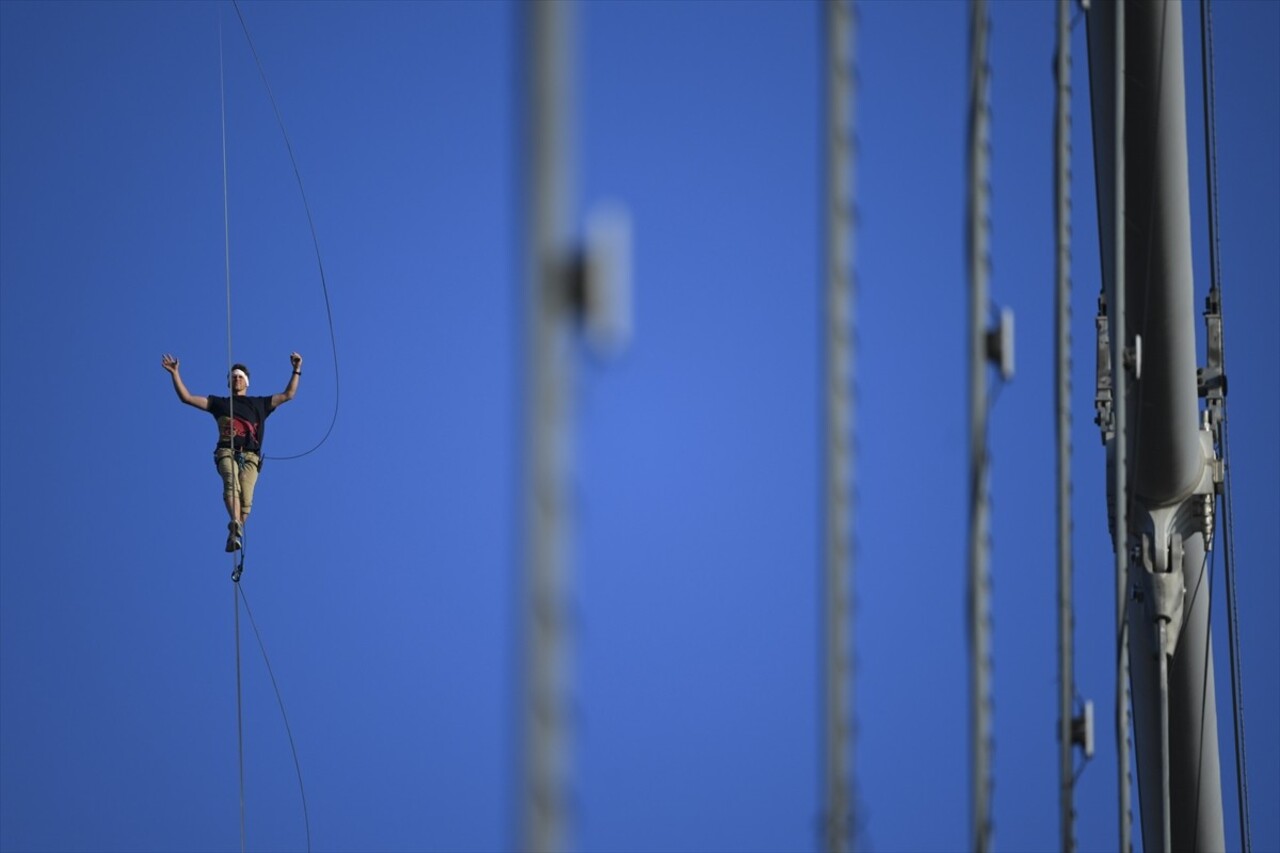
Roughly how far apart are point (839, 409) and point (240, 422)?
365 inches

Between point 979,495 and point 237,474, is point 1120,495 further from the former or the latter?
point 237,474

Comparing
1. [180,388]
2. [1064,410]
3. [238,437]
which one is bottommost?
[1064,410]

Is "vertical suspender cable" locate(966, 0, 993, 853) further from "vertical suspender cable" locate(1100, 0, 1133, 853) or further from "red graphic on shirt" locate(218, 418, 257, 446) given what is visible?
"red graphic on shirt" locate(218, 418, 257, 446)

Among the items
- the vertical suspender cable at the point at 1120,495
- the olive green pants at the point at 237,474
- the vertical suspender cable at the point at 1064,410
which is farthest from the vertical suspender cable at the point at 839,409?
the olive green pants at the point at 237,474

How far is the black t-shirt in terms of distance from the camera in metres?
11.5

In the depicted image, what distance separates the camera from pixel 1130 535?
25.0ft

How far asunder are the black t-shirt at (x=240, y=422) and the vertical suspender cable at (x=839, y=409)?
29.8ft

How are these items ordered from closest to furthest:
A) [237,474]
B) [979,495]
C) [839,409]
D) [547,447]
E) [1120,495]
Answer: [547,447] → [839,409] → [979,495] → [1120,495] → [237,474]

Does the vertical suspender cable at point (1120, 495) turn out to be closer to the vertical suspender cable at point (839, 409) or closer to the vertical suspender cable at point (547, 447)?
the vertical suspender cable at point (839, 409)

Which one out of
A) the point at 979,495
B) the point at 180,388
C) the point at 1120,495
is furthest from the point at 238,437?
the point at 979,495

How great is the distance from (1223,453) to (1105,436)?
1.75 ft

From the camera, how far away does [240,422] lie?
1154 centimetres

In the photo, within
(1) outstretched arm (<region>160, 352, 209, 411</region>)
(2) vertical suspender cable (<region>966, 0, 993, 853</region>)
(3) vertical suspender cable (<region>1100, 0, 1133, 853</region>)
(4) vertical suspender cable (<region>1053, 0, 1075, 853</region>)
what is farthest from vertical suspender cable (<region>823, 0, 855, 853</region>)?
(1) outstretched arm (<region>160, 352, 209, 411</region>)

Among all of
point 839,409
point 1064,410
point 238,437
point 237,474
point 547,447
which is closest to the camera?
point 547,447
